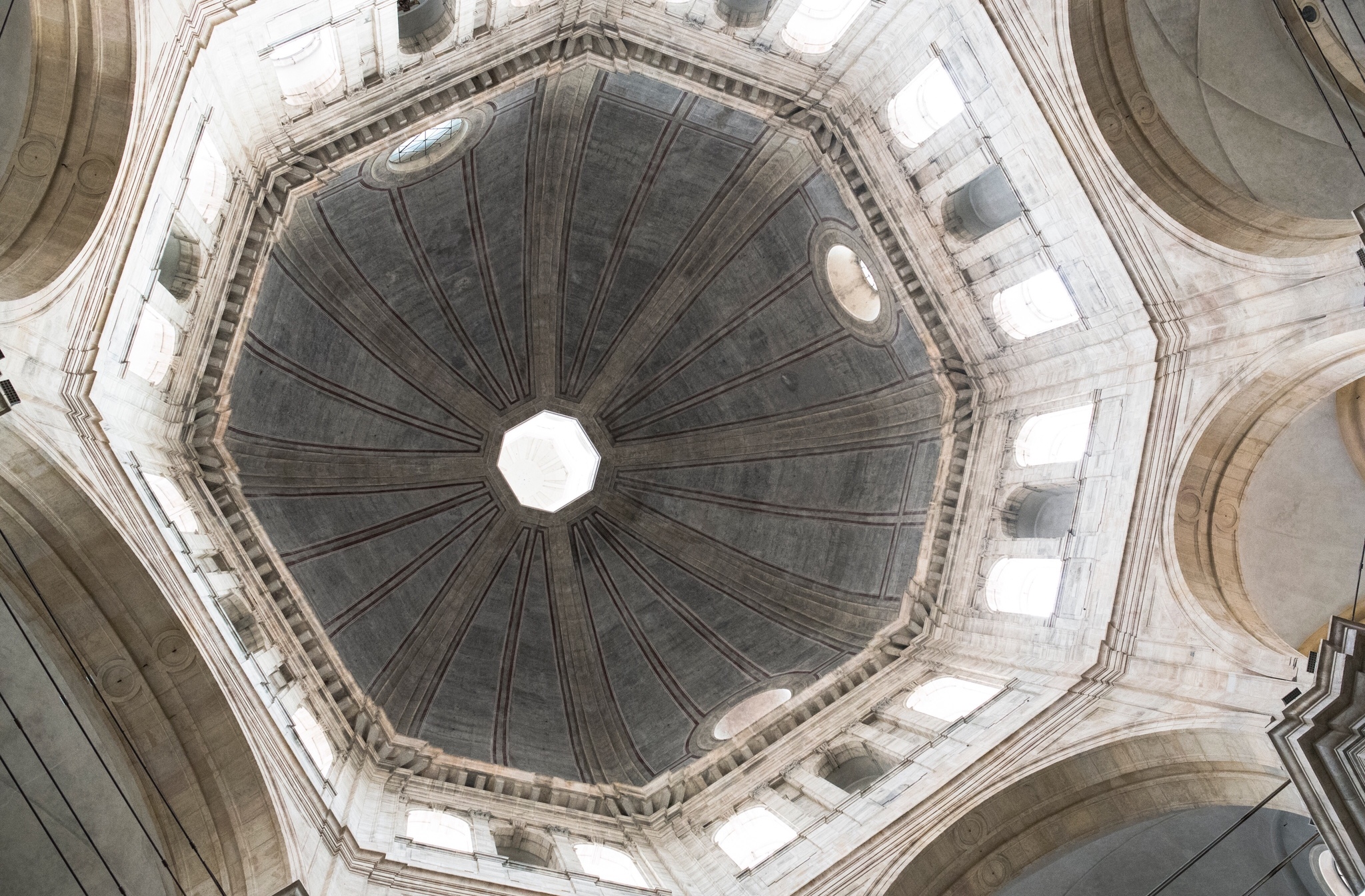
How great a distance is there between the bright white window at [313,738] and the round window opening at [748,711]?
7.23 metres

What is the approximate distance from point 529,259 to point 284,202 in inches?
298

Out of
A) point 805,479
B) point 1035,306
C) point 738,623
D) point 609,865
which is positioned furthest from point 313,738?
point 1035,306

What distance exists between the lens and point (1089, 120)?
12.1 metres

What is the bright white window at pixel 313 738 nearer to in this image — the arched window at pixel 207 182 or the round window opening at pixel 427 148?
the arched window at pixel 207 182

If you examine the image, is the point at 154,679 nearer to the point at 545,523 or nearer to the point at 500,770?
the point at 500,770

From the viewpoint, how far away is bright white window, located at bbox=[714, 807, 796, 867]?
587 inches

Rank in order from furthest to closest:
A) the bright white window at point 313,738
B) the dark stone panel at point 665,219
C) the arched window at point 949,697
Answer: the dark stone panel at point 665,219 → the arched window at point 949,697 → the bright white window at point 313,738

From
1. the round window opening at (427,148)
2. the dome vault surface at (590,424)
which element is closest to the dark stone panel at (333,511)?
the dome vault surface at (590,424)

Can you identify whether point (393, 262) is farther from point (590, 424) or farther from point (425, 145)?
point (590, 424)

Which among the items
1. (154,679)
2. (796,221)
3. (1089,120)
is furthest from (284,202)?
(1089,120)

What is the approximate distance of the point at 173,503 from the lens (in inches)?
548

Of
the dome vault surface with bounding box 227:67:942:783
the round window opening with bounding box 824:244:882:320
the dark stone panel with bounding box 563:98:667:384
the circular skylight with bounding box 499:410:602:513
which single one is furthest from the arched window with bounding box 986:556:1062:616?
the dark stone panel with bounding box 563:98:667:384

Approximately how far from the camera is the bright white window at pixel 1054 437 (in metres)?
14.3

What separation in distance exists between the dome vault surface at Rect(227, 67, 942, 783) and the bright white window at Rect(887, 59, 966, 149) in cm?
233
